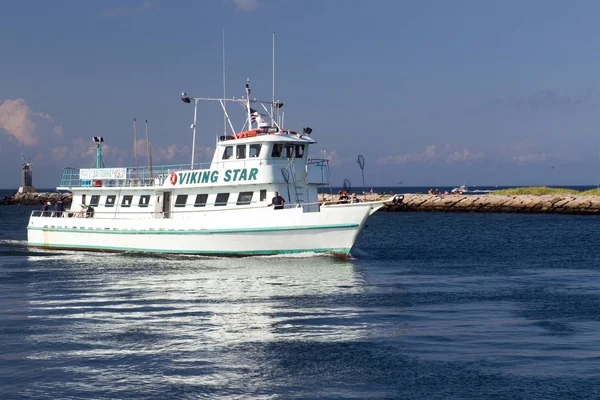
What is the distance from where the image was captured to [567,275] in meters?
26.8

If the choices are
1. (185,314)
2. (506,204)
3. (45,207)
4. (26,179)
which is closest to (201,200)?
(45,207)

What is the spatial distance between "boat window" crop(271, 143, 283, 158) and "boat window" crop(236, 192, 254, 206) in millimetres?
1977

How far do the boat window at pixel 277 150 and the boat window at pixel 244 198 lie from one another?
1.98 metres

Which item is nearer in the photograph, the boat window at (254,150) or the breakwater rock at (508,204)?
the boat window at (254,150)

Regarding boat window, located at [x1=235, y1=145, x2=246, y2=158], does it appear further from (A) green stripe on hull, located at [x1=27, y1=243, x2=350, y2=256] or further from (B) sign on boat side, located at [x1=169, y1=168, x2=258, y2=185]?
(A) green stripe on hull, located at [x1=27, y1=243, x2=350, y2=256]

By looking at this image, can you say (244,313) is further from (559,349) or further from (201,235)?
(201,235)

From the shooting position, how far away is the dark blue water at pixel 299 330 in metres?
12.4

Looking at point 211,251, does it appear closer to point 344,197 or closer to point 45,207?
point 344,197

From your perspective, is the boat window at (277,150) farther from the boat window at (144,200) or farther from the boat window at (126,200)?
the boat window at (126,200)

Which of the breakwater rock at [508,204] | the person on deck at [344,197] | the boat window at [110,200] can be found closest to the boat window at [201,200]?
the boat window at [110,200]

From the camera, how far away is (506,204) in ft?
274

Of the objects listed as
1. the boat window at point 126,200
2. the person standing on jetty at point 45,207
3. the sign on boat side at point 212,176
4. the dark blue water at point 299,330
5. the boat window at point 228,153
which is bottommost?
the dark blue water at point 299,330

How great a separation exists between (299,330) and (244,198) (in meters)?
15.2

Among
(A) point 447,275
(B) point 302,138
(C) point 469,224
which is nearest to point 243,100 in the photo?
(B) point 302,138
